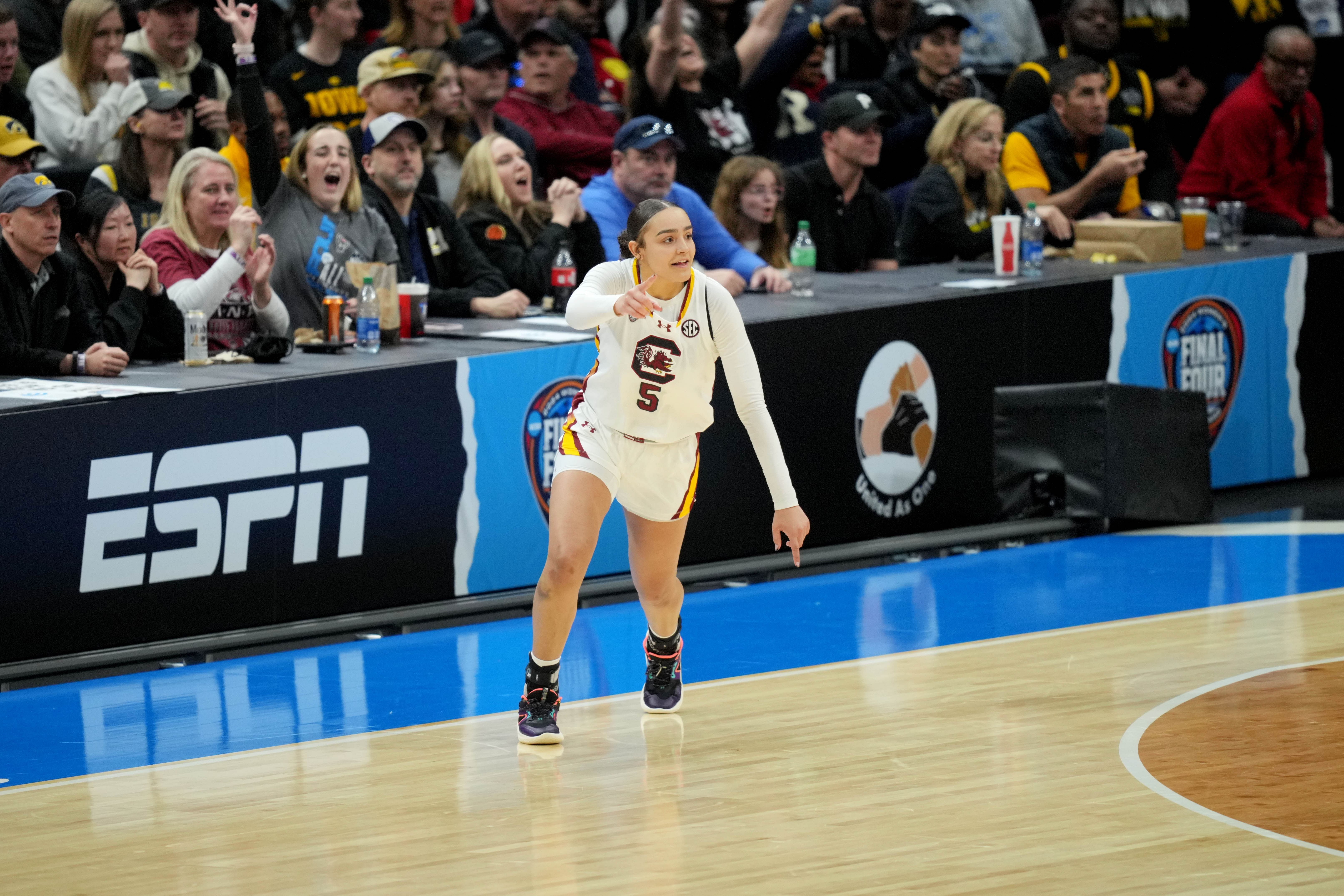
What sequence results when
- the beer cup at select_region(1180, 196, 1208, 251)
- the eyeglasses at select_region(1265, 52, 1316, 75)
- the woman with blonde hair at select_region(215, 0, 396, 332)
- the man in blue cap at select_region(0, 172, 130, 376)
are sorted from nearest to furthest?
the man in blue cap at select_region(0, 172, 130, 376)
the woman with blonde hair at select_region(215, 0, 396, 332)
the beer cup at select_region(1180, 196, 1208, 251)
the eyeglasses at select_region(1265, 52, 1316, 75)

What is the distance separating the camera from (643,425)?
6316mm

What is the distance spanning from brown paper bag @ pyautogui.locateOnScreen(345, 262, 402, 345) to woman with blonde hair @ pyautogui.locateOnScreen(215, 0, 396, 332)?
0.29 feet

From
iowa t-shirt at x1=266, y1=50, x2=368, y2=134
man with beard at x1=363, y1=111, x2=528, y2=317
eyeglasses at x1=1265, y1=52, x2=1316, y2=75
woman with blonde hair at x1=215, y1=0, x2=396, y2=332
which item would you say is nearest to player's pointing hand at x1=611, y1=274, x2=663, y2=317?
woman with blonde hair at x1=215, y1=0, x2=396, y2=332

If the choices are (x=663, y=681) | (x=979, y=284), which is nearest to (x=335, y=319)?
(x=663, y=681)

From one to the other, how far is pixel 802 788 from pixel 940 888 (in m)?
1.00

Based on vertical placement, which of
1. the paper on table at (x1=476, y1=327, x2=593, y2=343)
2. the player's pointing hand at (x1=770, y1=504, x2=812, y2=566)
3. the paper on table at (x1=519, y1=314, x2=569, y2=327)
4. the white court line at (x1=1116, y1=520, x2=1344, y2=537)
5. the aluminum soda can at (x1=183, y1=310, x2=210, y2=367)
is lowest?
the white court line at (x1=1116, y1=520, x2=1344, y2=537)

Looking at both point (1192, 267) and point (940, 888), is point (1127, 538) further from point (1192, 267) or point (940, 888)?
point (940, 888)

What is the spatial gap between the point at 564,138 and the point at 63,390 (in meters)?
4.21

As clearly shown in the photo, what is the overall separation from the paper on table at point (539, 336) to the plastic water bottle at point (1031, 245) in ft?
9.20

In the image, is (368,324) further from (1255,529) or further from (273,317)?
(1255,529)

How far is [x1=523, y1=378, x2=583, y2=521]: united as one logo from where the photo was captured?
27.9 feet

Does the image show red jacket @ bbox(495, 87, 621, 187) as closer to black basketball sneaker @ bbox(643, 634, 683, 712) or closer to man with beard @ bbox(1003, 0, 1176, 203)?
man with beard @ bbox(1003, 0, 1176, 203)

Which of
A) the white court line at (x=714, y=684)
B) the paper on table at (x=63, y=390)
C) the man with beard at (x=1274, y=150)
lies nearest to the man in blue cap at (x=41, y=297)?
the paper on table at (x=63, y=390)

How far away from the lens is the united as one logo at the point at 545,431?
8500 millimetres
